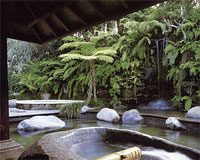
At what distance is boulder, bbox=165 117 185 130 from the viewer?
549 centimetres

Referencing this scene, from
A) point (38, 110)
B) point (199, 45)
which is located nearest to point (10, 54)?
point (38, 110)

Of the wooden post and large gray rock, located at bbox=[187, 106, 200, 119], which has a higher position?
the wooden post

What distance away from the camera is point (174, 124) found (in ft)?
18.2

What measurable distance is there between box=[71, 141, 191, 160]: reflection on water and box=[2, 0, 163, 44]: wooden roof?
2131mm

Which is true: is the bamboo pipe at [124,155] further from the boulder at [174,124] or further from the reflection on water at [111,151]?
the boulder at [174,124]

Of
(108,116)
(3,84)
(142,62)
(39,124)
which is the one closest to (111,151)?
(3,84)

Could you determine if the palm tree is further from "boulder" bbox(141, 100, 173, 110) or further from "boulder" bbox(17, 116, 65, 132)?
"boulder" bbox(17, 116, 65, 132)

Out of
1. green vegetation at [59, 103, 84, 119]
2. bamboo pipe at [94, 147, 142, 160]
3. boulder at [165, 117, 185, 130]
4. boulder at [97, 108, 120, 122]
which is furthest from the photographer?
green vegetation at [59, 103, 84, 119]

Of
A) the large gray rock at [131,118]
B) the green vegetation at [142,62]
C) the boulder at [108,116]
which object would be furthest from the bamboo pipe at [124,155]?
the green vegetation at [142,62]

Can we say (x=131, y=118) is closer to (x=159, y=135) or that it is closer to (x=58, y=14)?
(x=159, y=135)

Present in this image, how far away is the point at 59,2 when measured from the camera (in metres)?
2.12

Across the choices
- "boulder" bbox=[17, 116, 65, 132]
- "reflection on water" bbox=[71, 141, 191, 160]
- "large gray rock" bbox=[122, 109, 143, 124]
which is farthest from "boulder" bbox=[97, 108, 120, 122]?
"reflection on water" bbox=[71, 141, 191, 160]

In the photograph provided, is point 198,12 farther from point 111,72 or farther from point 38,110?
point 38,110

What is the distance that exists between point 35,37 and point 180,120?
476cm
